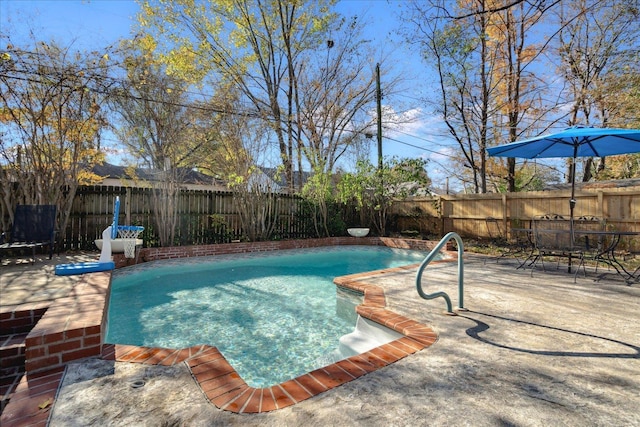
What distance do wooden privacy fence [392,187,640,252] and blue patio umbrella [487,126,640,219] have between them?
2.44 m

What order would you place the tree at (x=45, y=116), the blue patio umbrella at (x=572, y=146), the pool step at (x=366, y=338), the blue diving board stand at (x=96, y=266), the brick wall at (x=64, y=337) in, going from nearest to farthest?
the brick wall at (x=64, y=337)
the pool step at (x=366, y=338)
the blue diving board stand at (x=96, y=266)
the blue patio umbrella at (x=572, y=146)
the tree at (x=45, y=116)

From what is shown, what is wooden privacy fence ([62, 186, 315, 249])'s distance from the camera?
683 centimetres

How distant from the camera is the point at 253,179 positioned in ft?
27.2

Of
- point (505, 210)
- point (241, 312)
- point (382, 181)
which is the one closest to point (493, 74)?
point (505, 210)

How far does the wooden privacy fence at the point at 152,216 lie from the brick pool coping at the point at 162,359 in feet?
15.5

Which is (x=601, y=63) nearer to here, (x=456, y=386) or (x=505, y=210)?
(x=505, y=210)

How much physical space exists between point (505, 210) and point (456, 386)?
8302 millimetres

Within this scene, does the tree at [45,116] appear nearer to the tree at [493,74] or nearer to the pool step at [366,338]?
the pool step at [366,338]

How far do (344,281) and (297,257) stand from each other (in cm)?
378

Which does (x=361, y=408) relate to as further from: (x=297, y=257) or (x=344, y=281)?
(x=297, y=257)

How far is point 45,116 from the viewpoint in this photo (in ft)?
19.7

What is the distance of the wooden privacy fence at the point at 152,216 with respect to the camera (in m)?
6.83

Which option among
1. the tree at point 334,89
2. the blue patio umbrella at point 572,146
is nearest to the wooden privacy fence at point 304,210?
the blue patio umbrella at point 572,146

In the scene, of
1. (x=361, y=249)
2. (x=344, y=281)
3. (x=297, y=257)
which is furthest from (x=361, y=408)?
(x=361, y=249)
